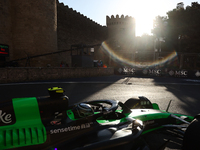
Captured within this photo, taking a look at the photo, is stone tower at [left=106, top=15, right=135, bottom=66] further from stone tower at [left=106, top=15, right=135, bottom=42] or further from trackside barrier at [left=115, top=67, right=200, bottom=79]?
trackside barrier at [left=115, top=67, right=200, bottom=79]

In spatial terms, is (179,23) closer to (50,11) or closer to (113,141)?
(50,11)

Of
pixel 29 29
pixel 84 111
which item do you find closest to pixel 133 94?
pixel 84 111

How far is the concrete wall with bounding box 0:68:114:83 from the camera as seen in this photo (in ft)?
38.4

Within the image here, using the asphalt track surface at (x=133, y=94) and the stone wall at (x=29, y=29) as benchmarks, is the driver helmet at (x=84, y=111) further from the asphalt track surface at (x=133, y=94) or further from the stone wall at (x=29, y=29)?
the stone wall at (x=29, y=29)

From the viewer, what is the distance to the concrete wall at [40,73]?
11.7 meters

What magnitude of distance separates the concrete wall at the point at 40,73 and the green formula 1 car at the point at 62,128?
34.7 ft

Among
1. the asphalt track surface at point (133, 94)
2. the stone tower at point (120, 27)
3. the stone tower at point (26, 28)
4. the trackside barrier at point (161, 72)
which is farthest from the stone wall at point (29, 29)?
the stone tower at point (120, 27)

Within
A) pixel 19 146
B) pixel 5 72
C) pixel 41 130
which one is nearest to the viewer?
pixel 19 146

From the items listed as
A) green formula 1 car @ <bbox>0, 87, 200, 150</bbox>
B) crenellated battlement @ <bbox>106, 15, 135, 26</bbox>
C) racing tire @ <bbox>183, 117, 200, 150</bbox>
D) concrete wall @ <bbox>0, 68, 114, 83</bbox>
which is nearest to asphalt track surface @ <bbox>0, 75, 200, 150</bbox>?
racing tire @ <bbox>183, 117, 200, 150</bbox>

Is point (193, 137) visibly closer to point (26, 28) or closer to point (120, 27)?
point (26, 28)

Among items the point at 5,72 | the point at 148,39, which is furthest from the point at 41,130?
the point at 148,39

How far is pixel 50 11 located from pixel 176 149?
2184cm

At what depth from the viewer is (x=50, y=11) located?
21016 millimetres

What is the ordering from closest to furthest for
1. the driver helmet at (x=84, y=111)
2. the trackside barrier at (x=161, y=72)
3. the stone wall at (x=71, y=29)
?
the driver helmet at (x=84, y=111)
the trackside barrier at (x=161, y=72)
the stone wall at (x=71, y=29)
